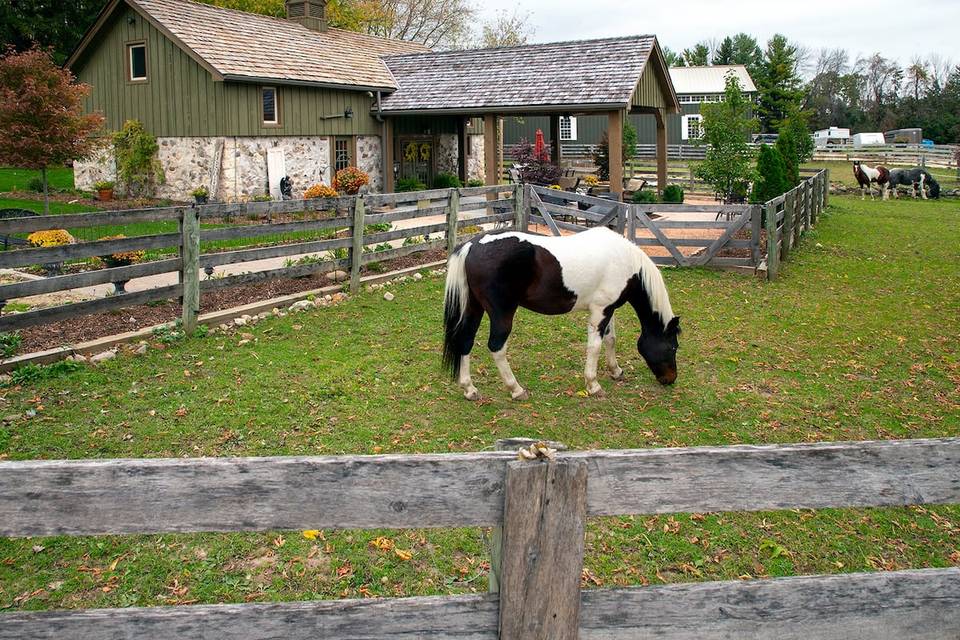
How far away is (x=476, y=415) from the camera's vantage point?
22.3 feet

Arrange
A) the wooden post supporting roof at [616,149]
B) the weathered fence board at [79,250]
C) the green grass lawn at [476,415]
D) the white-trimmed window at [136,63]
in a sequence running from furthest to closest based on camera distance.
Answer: the white-trimmed window at [136,63] → the wooden post supporting roof at [616,149] → the weathered fence board at [79,250] → the green grass lawn at [476,415]

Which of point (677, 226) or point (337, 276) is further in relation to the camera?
point (677, 226)

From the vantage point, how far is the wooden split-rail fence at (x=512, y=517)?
2484 millimetres

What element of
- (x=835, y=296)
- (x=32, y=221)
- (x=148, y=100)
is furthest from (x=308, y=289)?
(x=148, y=100)

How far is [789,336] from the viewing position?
9.60 m

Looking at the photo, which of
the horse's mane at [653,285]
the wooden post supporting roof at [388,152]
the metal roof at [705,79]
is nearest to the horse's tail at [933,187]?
the wooden post supporting roof at [388,152]

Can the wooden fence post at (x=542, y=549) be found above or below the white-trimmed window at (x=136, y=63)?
below

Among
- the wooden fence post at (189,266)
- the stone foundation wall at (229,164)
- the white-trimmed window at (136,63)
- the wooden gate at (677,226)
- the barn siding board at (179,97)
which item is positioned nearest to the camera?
the wooden fence post at (189,266)

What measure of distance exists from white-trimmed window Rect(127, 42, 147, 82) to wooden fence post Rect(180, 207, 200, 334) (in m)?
16.0

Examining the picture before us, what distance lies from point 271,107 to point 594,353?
1782cm

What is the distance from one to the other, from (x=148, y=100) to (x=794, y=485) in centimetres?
2333

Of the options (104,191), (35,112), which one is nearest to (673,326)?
(35,112)

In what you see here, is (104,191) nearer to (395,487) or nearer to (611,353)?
(611,353)

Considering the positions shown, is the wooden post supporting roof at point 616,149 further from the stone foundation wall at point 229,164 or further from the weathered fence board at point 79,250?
the weathered fence board at point 79,250
